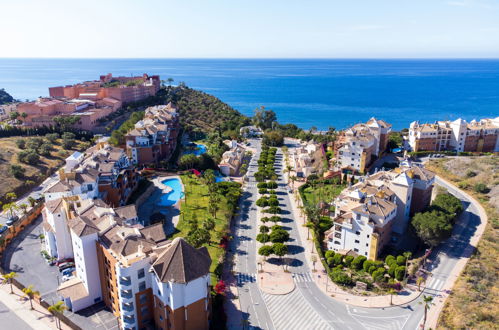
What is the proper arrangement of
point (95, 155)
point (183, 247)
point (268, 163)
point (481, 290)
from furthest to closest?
point (268, 163), point (95, 155), point (481, 290), point (183, 247)

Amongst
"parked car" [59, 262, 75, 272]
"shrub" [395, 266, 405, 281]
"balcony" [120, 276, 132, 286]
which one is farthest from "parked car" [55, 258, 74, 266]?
"shrub" [395, 266, 405, 281]

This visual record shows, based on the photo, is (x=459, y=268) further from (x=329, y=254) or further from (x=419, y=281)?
(x=329, y=254)

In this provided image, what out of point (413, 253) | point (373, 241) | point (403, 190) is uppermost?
point (403, 190)

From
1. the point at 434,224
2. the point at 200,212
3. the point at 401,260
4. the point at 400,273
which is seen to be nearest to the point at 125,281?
the point at 200,212

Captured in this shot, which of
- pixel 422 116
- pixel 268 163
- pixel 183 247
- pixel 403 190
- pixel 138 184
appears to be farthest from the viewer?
pixel 422 116

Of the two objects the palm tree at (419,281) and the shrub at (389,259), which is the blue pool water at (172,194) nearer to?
the shrub at (389,259)

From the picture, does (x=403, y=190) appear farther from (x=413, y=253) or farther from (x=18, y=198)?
(x=18, y=198)

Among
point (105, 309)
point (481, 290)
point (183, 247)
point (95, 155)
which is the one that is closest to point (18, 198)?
point (95, 155)
